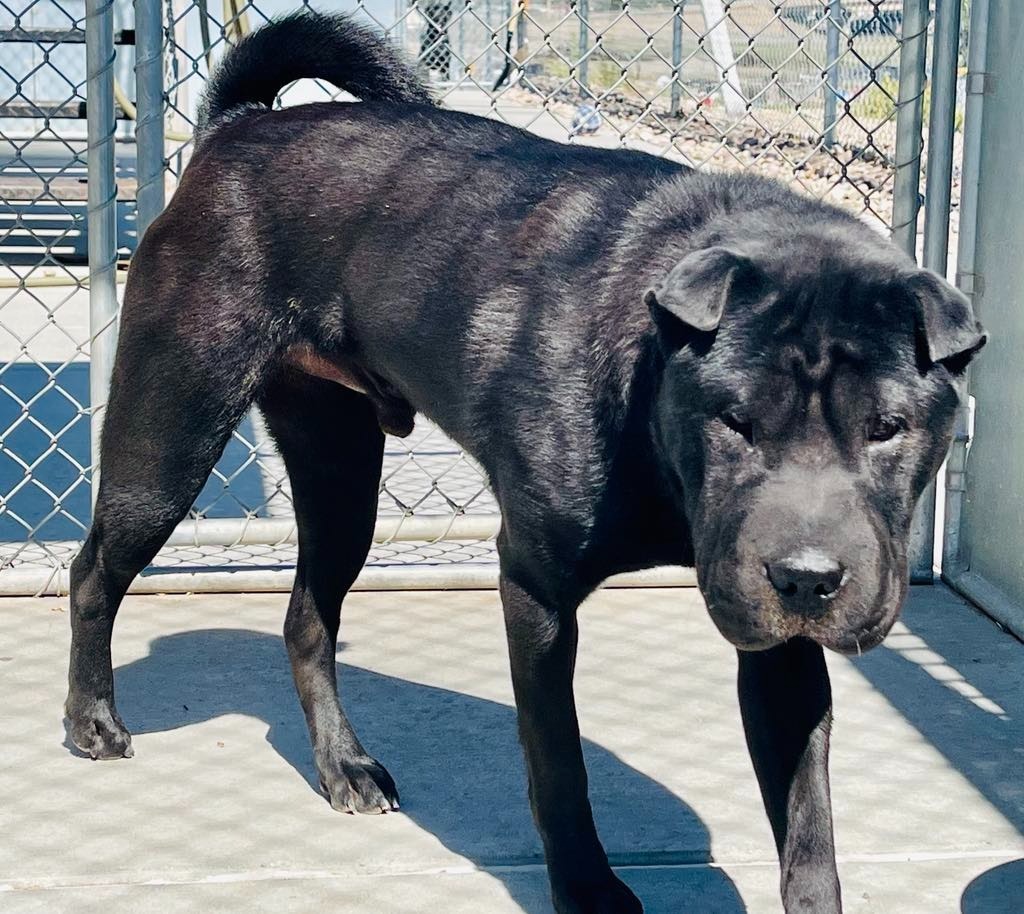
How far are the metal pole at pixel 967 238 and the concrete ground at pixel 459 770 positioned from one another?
18 cm

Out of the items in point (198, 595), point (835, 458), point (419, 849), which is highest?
point (835, 458)

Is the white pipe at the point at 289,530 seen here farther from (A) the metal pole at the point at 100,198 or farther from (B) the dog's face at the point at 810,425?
(B) the dog's face at the point at 810,425

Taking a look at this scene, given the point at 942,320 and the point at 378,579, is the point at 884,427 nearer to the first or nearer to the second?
the point at 942,320

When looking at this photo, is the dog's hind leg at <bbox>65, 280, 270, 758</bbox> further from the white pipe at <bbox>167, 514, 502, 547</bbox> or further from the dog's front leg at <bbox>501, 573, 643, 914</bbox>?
the white pipe at <bbox>167, 514, 502, 547</bbox>

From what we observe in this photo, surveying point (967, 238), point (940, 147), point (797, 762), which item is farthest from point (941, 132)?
point (797, 762)

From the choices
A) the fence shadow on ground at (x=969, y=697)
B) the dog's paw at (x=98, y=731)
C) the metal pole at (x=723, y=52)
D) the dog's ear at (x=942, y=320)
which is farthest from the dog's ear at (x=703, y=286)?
the metal pole at (x=723, y=52)

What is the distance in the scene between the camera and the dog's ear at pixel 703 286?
209 centimetres

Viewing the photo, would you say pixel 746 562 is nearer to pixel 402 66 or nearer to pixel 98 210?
pixel 402 66

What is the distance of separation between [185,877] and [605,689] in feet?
4.01

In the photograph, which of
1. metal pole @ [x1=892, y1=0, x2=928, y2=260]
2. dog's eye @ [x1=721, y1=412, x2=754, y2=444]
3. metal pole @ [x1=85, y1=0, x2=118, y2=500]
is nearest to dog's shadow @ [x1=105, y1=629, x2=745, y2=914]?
metal pole @ [x1=85, y1=0, x2=118, y2=500]

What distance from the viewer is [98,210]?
4.14m

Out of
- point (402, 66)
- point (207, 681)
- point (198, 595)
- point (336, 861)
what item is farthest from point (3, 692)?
point (402, 66)

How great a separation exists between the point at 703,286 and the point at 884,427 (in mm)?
310

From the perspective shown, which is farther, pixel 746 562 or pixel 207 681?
pixel 207 681
